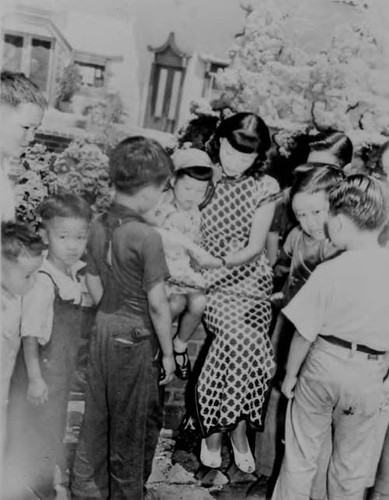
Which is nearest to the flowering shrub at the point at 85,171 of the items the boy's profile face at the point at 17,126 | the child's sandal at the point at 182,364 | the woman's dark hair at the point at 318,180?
the boy's profile face at the point at 17,126

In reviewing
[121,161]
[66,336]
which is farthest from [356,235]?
[66,336]

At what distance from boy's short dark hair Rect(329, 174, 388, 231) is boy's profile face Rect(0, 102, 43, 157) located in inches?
51.8

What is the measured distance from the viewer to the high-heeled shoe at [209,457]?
338 centimetres

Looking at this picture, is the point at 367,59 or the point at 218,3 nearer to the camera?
the point at 218,3

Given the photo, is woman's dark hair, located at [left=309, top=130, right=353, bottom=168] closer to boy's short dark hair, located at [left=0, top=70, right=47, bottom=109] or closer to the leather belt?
the leather belt

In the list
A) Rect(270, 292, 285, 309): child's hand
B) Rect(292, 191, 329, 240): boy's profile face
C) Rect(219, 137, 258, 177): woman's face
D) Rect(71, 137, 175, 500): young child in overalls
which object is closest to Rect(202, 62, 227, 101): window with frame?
Rect(219, 137, 258, 177): woman's face

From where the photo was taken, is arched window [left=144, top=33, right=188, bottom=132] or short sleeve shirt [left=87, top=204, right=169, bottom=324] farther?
arched window [left=144, top=33, right=188, bottom=132]

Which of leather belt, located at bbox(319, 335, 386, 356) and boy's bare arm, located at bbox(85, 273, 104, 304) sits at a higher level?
boy's bare arm, located at bbox(85, 273, 104, 304)

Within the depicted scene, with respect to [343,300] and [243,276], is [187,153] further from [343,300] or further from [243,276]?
[343,300]

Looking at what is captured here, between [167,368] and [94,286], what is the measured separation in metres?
0.47

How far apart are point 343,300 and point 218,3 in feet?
4.47

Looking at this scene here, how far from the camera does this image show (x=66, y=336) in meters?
3.08

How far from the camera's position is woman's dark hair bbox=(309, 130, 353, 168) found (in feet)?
10.6

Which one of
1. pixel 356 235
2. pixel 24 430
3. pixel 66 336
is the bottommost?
pixel 24 430
